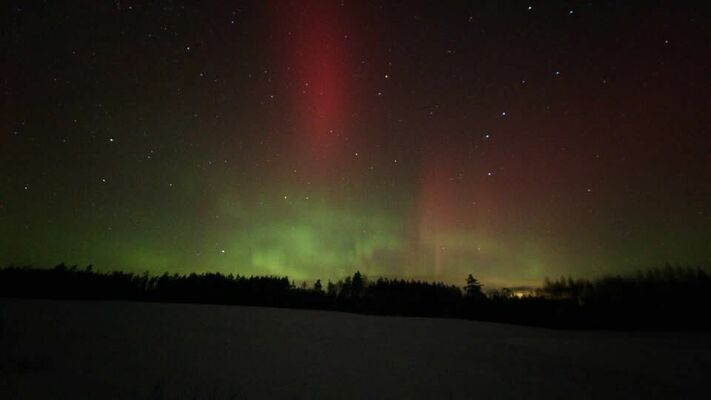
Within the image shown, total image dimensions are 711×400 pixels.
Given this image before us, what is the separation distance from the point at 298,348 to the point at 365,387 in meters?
4.41

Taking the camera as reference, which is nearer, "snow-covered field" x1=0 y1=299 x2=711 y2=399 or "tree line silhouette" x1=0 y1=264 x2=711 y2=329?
"snow-covered field" x1=0 y1=299 x2=711 y2=399

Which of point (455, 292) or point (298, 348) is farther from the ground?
point (455, 292)

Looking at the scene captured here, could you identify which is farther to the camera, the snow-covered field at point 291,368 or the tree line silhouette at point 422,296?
the tree line silhouette at point 422,296

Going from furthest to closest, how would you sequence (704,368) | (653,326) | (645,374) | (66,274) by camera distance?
(66,274) → (653,326) → (704,368) → (645,374)

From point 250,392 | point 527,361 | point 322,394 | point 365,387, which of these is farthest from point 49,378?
point 527,361

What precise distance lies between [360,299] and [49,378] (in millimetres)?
54865

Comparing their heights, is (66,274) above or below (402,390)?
above

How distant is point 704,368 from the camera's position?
38.0 feet

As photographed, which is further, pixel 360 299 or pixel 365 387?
pixel 360 299

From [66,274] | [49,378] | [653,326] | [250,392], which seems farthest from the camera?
[66,274]

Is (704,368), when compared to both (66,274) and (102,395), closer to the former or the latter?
(102,395)

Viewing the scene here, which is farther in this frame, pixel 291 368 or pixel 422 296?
pixel 422 296

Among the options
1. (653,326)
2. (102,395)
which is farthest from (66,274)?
(653,326)

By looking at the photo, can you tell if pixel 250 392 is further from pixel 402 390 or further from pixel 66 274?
pixel 66 274
